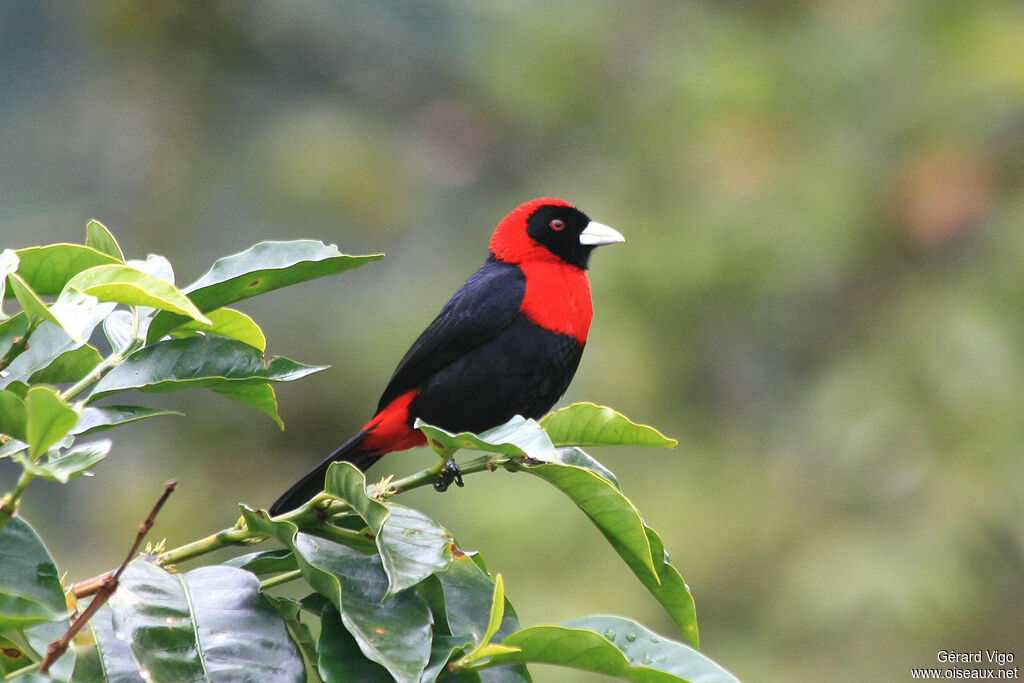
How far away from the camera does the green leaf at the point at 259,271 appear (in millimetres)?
1662

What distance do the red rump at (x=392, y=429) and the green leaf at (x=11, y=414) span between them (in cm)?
162

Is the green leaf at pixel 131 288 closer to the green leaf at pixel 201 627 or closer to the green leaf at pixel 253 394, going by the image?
the green leaf at pixel 201 627

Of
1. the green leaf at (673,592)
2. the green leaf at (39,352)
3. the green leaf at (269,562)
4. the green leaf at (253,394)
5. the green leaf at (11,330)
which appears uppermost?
the green leaf at (11,330)

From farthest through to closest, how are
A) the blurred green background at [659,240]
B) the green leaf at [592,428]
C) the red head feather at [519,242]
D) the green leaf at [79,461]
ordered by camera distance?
the blurred green background at [659,240]
the red head feather at [519,242]
the green leaf at [592,428]
the green leaf at [79,461]

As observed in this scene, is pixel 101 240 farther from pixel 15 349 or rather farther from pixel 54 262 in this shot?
pixel 15 349

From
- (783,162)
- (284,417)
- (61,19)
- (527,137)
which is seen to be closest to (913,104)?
(783,162)

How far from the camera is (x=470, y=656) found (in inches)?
55.7

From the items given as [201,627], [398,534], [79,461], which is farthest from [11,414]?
[398,534]

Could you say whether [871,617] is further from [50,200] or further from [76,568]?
[50,200]

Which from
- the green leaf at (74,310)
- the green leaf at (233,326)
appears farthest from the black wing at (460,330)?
the green leaf at (74,310)

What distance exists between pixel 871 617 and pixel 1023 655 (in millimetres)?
847

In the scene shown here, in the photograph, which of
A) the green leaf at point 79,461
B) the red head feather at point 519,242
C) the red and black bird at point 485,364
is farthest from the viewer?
the red head feather at point 519,242

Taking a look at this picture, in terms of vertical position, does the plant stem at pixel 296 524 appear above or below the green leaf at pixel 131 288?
below

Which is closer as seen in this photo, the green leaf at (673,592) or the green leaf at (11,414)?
the green leaf at (11,414)
